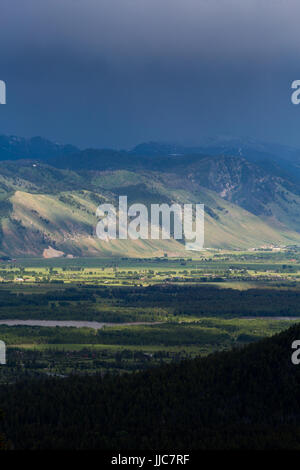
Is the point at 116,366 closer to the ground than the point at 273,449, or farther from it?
farther from it
